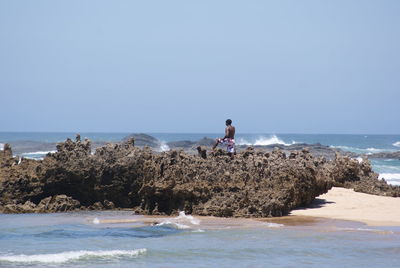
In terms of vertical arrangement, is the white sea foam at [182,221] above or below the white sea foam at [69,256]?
above

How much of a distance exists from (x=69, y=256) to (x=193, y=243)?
1956mm

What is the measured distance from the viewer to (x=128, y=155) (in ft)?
47.6

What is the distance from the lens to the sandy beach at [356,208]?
12273 millimetres

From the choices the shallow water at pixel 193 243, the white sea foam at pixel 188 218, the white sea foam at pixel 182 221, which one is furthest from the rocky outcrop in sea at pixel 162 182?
the shallow water at pixel 193 243

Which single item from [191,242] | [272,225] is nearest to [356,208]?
[272,225]

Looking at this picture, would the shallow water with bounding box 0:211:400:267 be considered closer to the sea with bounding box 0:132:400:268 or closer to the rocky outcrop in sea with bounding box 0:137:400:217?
the sea with bounding box 0:132:400:268

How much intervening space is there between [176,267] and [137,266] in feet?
1.70

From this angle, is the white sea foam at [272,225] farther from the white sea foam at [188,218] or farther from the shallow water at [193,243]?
the white sea foam at [188,218]

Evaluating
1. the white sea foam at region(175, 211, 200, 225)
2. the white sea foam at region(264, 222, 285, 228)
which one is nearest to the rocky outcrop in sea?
the white sea foam at region(175, 211, 200, 225)

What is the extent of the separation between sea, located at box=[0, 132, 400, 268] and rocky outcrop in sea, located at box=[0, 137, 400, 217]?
536mm

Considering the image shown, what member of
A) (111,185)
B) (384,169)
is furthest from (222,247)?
(384,169)

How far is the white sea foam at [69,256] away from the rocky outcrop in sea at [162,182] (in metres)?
3.43

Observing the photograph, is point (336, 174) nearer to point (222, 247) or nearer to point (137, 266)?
point (222, 247)

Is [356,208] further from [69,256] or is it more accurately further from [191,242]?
[69,256]
